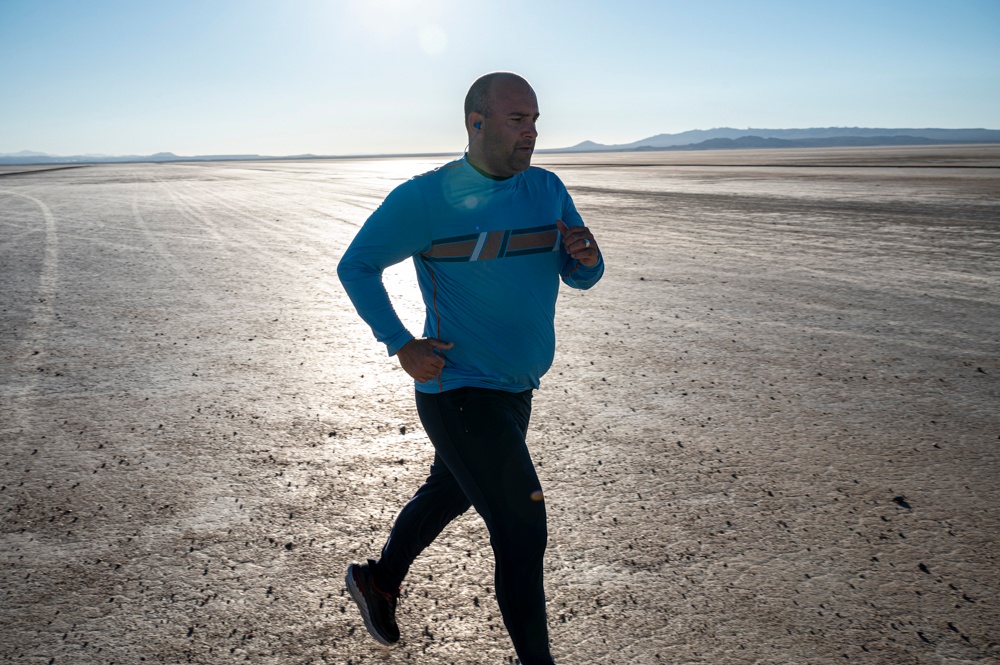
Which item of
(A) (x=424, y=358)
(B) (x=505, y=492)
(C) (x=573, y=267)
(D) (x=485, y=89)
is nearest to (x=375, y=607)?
(B) (x=505, y=492)

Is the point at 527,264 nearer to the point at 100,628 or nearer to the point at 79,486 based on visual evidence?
the point at 100,628

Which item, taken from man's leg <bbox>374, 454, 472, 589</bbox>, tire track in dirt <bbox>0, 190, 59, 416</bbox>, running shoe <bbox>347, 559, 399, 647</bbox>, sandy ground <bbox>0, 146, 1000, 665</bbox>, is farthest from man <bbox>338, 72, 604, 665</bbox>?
tire track in dirt <bbox>0, 190, 59, 416</bbox>

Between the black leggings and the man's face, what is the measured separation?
2.41 feet

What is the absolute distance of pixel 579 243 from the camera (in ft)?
7.29

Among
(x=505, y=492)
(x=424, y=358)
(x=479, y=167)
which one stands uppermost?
(x=479, y=167)

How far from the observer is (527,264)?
2.28 m

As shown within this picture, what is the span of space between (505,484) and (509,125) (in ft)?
3.56

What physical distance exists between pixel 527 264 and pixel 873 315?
5983mm

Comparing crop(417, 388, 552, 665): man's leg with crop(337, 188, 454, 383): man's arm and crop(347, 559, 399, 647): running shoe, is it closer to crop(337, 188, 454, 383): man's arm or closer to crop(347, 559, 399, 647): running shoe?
crop(337, 188, 454, 383): man's arm

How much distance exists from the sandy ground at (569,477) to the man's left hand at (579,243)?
1.34m

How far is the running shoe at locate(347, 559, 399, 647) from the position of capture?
2469 millimetres

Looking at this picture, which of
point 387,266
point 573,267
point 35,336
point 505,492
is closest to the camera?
point 505,492

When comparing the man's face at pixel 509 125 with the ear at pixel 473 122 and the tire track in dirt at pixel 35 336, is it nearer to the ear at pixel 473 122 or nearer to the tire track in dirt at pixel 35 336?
the ear at pixel 473 122

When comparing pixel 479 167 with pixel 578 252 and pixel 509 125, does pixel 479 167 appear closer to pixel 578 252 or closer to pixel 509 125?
pixel 509 125
